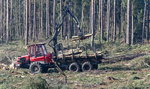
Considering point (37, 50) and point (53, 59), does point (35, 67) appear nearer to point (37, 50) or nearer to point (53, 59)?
point (37, 50)

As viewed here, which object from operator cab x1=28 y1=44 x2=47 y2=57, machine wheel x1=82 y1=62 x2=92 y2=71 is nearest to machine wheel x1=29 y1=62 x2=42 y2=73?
operator cab x1=28 y1=44 x2=47 y2=57

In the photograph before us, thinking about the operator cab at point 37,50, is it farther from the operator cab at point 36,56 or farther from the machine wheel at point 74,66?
the machine wheel at point 74,66

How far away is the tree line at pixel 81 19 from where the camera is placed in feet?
177

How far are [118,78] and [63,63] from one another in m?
5.58

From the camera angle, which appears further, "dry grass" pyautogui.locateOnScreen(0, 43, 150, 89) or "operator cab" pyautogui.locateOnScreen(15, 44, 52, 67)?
"operator cab" pyautogui.locateOnScreen(15, 44, 52, 67)

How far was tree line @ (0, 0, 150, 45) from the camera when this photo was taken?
2125 inches

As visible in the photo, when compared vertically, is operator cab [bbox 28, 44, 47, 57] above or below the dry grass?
above

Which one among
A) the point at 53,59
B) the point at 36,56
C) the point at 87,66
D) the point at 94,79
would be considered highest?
the point at 36,56

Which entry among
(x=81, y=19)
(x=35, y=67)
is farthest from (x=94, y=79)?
(x=81, y=19)

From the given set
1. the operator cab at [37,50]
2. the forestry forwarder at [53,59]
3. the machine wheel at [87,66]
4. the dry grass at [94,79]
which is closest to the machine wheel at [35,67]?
the forestry forwarder at [53,59]

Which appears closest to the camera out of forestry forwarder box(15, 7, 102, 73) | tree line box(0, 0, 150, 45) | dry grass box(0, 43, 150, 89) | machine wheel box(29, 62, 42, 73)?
dry grass box(0, 43, 150, 89)

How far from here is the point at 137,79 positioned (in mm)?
19578

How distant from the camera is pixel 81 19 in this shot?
2987 inches

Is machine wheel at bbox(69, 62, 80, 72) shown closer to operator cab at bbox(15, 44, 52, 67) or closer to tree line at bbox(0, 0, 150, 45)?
operator cab at bbox(15, 44, 52, 67)
